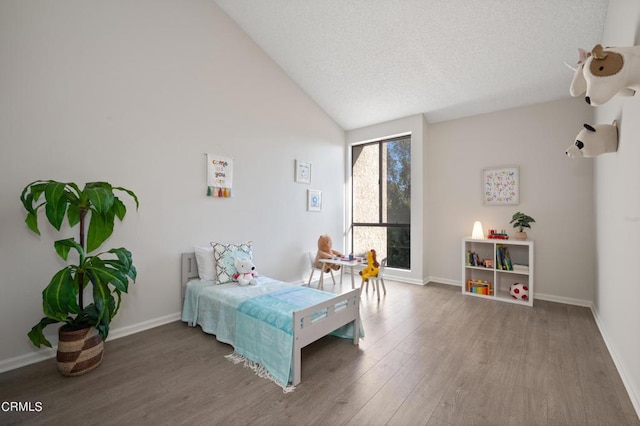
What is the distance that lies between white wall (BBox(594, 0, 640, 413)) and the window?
8.05 feet

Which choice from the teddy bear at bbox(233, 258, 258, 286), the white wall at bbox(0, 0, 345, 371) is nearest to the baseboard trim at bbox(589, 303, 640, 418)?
the teddy bear at bbox(233, 258, 258, 286)

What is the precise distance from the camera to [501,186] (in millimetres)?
4012

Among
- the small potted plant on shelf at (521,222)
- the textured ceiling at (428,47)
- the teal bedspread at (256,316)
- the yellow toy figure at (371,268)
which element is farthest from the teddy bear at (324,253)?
the small potted plant on shelf at (521,222)

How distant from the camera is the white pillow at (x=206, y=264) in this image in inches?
118

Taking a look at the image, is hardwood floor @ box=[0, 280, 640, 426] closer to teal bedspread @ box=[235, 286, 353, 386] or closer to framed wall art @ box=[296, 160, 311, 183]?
teal bedspread @ box=[235, 286, 353, 386]

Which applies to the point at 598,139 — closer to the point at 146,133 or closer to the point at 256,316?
the point at 256,316

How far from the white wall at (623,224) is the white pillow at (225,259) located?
10.2 feet

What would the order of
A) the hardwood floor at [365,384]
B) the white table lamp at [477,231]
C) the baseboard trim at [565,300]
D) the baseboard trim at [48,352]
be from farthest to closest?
the white table lamp at [477,231] → the baseboard trim at [565,300] → the baseboard trim at [48,352] → the hardwood floor at [365,384]

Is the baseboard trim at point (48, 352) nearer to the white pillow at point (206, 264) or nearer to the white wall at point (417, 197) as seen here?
the white pillow at point (206, 264)

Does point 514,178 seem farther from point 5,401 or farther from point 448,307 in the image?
point 5,401

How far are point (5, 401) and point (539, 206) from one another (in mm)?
5428

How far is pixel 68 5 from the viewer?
7.68 ft

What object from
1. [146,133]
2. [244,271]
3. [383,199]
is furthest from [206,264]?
[383,199]

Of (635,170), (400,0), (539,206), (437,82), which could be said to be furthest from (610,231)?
(400,0)
